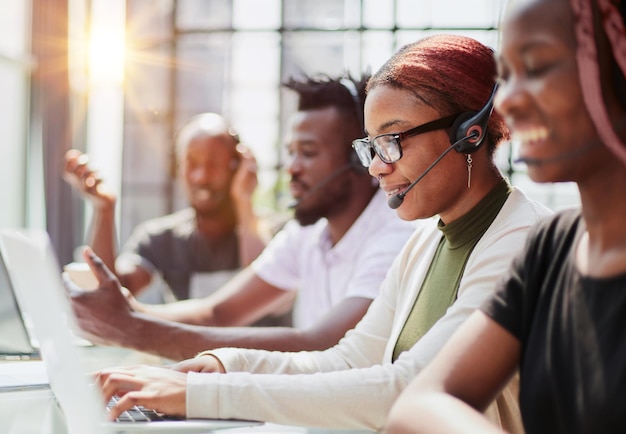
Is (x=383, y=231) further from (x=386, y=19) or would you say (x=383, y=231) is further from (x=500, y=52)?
(x=386, y=19)

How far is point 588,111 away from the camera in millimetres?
778

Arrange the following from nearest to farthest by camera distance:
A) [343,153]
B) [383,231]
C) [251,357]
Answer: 1. [251,357]
2. [383,231]
3. [343,153]

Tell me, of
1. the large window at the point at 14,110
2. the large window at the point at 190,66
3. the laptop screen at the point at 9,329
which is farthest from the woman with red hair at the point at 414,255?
the large window at the point at 14,110

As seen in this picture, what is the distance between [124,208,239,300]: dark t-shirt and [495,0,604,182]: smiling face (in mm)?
2653

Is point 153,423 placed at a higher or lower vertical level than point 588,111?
lower

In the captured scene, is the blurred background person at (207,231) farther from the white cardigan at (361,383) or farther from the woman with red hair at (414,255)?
the white cardigan at (361,383)

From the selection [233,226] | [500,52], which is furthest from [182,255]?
[500,52]

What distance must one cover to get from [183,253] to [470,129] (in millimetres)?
2236

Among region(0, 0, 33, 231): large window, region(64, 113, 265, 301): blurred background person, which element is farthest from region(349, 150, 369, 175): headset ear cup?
region(0, 0, 33, 231): large window

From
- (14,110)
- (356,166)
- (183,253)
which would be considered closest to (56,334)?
(356,166)

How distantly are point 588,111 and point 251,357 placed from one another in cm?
81

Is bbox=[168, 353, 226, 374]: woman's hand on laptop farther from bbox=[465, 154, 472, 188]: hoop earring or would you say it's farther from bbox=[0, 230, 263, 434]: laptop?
bbox=[465, 154, 472, 188]: hoop earring

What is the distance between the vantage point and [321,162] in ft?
7.82

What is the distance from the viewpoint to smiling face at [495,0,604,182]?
31.0 inches
